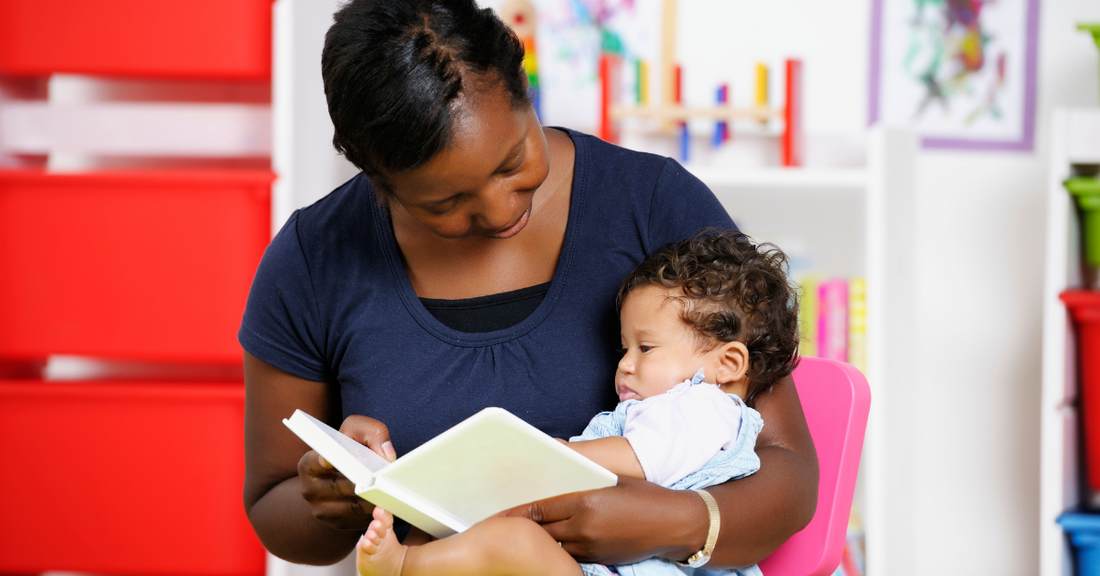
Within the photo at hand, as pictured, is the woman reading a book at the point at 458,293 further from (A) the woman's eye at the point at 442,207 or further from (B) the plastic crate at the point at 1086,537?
(B) the plastic crate at the point at 1086,537

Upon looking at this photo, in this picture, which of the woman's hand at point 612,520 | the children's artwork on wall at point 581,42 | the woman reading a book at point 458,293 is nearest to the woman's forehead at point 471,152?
the woman reading a book at point 458,293

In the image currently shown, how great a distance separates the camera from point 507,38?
0.90 meters

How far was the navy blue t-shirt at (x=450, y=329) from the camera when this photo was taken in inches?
40.0

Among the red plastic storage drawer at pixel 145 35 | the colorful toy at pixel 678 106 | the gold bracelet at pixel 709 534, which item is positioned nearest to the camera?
the gold bracelet at pixel 709 534

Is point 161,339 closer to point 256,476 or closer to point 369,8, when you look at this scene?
point 256,476

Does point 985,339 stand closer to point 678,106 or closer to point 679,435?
point 678,106

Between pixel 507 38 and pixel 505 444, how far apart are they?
0.41m

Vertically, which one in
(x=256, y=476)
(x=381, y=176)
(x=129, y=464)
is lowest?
(x=129, y=464)

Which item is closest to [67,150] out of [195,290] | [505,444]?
[195,290]

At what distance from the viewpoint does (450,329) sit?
3.37 feet

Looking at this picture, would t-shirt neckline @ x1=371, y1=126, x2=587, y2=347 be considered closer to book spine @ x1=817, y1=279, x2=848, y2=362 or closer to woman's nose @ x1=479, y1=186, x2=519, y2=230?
woman's nose @ x1=479, y1=186, x2=519, y2=230

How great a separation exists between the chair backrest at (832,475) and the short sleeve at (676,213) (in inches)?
8.9

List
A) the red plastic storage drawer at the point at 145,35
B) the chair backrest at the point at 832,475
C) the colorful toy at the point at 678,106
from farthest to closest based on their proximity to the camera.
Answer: the colorful toy at the point at 678,106
the red plastic storage drawer at the point at 145,35
the chair backrest at the point at 832,475

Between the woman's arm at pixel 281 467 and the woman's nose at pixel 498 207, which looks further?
the woman's arm at pixel 281 467
